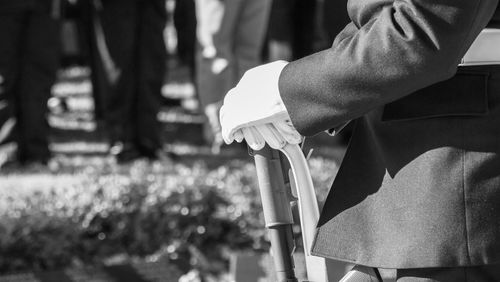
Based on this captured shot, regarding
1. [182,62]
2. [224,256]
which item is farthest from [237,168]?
[182,62]

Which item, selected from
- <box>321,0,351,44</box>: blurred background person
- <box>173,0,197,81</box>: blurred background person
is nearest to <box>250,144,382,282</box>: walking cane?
<box>321,0,351,44</box>: blurred background person

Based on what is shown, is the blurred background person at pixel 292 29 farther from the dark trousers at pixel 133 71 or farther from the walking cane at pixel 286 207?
the walking cane at pixel 286 207

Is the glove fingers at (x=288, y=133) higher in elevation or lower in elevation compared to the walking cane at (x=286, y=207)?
higher

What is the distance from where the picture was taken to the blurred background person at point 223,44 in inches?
207

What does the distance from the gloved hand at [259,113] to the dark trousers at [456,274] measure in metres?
0.34

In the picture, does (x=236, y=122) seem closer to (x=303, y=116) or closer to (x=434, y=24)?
(x=303, y=116)

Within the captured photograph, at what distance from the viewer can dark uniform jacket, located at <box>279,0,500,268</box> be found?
1705mm

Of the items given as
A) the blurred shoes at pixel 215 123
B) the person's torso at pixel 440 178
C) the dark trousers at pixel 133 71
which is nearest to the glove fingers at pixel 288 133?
the person's torso at pixel 440 178

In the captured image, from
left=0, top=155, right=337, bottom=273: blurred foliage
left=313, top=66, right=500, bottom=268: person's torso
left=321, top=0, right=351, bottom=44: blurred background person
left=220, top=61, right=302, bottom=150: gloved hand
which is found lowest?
left=0, top=155, right=337, bottom=273: blurred foliage

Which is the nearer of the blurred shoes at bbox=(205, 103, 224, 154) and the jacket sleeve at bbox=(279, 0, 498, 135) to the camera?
the jacket sleeve at bbox=(279, 0, 498, 135)

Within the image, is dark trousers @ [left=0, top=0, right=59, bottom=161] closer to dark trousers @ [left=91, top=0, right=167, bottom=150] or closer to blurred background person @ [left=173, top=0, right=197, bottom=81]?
dark trousers @ [left=91, top=0, right=167, bottom=150]

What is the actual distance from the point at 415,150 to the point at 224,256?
8.83ft

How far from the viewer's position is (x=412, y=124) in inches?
72.7

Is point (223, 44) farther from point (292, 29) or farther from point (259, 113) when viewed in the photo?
point (259, 113)
